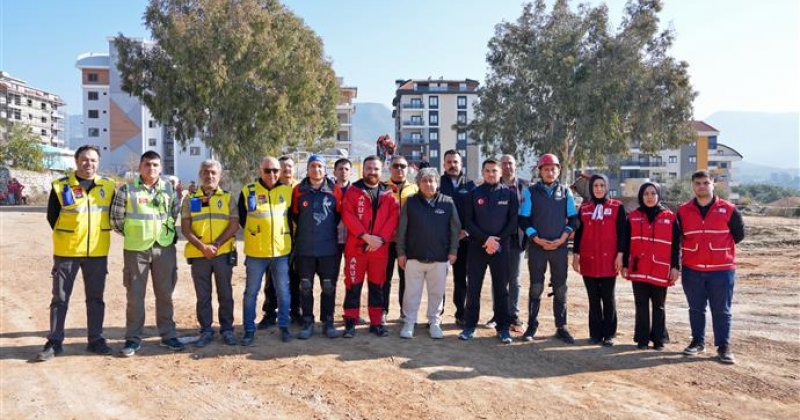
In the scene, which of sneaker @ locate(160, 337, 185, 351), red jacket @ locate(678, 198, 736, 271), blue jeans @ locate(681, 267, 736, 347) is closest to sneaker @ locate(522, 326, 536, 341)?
blue jeans @ locate(681, 267, 736, 347)

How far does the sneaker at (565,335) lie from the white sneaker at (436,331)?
1.33 meters

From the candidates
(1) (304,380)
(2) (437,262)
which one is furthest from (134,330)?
(2) (437,262)

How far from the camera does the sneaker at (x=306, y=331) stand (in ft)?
20.0

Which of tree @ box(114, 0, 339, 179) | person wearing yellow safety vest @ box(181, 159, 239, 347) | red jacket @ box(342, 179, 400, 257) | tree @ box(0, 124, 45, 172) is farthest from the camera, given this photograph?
tree @ box(0, 124, 45, 172)

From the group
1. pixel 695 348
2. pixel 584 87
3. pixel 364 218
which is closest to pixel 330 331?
pixel 364 218

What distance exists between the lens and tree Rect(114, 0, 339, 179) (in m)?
22.6

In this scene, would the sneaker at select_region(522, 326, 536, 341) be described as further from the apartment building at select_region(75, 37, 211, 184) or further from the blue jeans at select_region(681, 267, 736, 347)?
the apartment building at select_region(75, 37, 211, 184)

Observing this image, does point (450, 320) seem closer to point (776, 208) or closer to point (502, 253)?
point (502, 253)

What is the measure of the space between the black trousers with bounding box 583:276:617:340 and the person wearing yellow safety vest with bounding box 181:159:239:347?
3916 mm

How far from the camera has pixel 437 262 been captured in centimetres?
607

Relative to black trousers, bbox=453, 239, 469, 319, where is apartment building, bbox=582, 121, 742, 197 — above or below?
above

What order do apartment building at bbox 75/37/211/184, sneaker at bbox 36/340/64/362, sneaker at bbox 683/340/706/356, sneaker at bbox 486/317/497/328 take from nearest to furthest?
sneaker at bbox 36/340/64/362
sneaker at bbox 683/340/706/356
sneaker at bbox 486/317/497/328
apartment building at bbox 75/37/211/184

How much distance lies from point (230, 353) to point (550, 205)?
373cm

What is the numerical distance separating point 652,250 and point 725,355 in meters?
1.22
